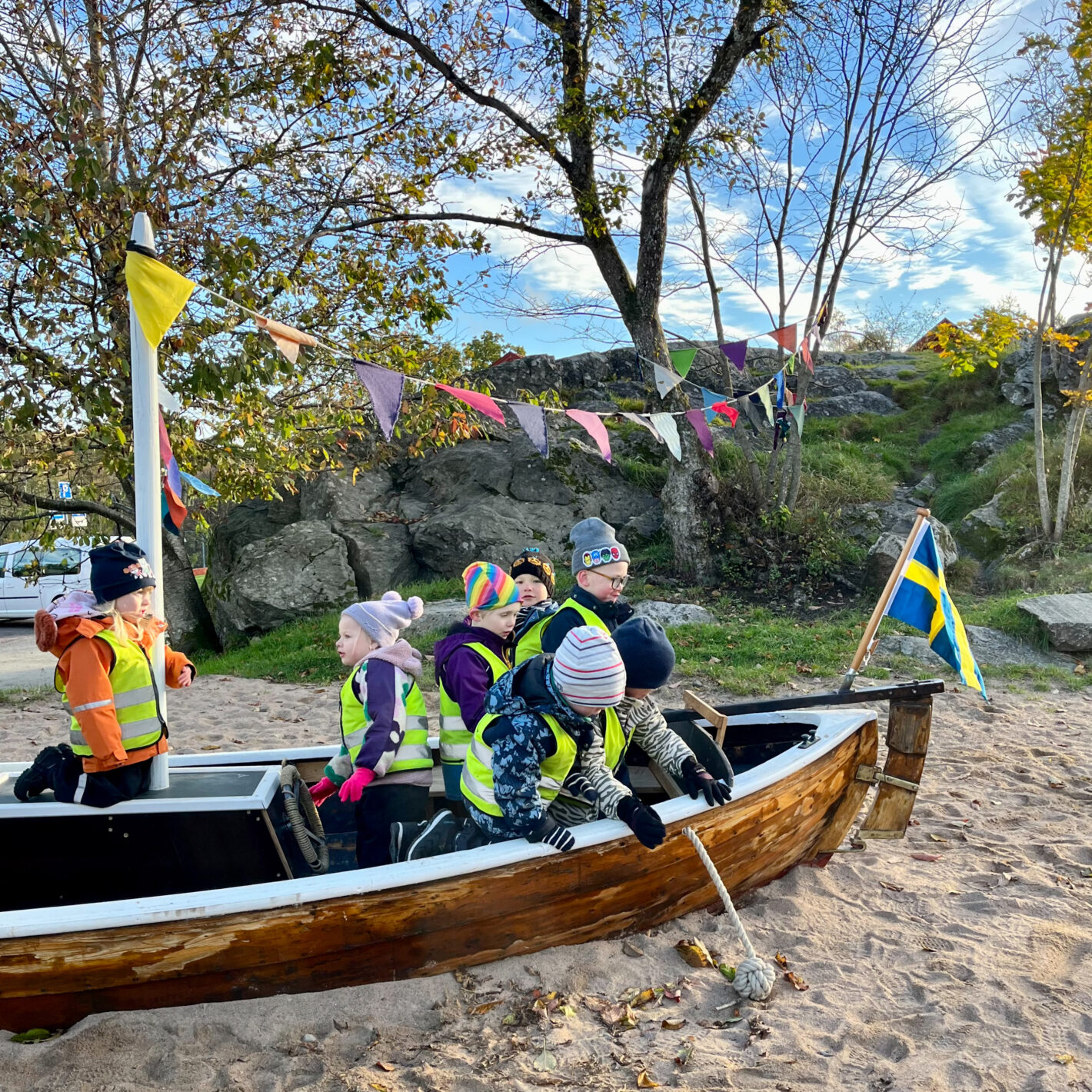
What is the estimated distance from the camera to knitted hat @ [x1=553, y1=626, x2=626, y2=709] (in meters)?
2.88

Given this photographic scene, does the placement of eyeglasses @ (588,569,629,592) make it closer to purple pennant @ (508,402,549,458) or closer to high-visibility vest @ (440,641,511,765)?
high-visibility vest @ (440,641,511,765)

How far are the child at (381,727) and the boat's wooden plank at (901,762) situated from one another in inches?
89.6

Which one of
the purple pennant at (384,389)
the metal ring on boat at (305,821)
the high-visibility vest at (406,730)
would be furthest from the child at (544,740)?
the purple pennant at (384,389)

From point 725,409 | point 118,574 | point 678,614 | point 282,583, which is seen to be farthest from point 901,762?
point 282,583

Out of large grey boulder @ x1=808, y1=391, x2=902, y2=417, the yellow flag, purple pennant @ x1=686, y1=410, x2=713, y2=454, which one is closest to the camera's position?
the yellow flag

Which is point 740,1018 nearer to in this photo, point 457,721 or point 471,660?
point 457,721

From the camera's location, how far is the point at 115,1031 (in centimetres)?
282

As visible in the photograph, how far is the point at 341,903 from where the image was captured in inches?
114

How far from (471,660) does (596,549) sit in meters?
0.82

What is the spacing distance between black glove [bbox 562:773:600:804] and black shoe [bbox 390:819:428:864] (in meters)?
0.61

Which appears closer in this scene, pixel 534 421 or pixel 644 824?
pixel 644 824

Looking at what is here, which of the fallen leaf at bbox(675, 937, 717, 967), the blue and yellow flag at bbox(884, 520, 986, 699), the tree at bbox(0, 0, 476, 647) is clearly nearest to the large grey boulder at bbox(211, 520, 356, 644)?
the tree at bbox(0, 0, 476, 647)

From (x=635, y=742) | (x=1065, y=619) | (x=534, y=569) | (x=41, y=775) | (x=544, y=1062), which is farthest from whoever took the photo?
(x=1065, y=619)

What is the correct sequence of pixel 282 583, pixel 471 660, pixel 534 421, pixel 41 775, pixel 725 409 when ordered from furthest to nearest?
pixel 282 583
pixel 725 409
pixel 534 421
pixel 471 660
pixel 41 775
